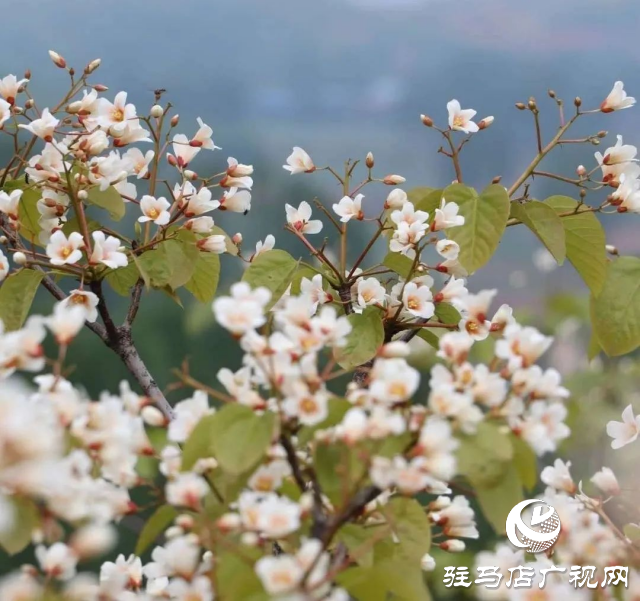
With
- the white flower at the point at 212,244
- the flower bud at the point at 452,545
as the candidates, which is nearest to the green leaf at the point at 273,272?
the white flower at the point at 212,244

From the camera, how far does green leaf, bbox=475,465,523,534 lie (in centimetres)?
39

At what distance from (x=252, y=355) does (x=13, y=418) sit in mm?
128

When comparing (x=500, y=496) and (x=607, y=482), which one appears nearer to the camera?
(x=500, y=496)

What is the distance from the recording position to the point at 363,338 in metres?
0.63

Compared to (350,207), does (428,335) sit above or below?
below

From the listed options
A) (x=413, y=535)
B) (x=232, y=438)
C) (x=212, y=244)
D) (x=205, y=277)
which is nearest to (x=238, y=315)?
(x=232, y=438)

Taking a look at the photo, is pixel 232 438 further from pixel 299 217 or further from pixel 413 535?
pixel 299 217

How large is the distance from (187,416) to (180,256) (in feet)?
0.85

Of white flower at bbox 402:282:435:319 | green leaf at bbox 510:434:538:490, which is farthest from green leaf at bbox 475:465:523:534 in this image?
white flower at bbox 402:282:435:319

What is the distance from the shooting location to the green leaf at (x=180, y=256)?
65cm

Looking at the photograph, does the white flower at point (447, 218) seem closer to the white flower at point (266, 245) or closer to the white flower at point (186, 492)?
the white flower at point (266, 245)

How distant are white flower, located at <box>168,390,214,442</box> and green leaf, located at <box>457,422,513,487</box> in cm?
13

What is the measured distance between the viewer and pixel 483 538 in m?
2.87

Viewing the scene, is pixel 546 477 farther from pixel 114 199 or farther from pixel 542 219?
pixel 114 199
